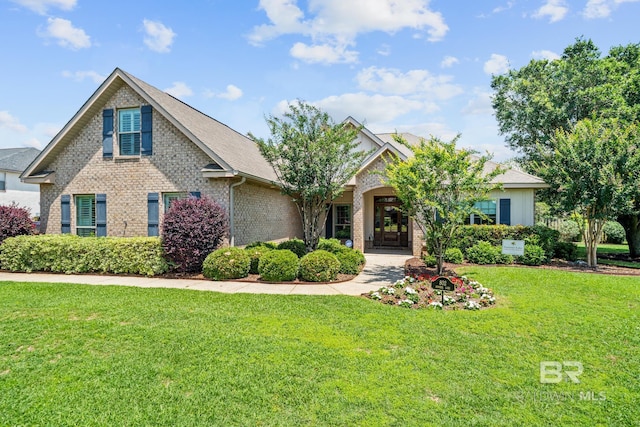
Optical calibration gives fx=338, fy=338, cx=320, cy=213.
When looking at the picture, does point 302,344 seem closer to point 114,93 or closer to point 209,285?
point 209,285

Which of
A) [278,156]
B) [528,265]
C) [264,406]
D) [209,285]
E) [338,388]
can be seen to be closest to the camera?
[264,406]

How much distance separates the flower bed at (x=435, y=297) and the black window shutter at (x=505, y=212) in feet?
26.4

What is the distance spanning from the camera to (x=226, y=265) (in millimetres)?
9672

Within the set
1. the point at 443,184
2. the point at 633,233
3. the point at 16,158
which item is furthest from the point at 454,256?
the point at 16,158

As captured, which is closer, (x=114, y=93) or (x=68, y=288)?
(x=68, y=288)

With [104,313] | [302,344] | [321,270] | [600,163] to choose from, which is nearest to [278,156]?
[321,270]

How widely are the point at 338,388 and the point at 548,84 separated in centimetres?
1912

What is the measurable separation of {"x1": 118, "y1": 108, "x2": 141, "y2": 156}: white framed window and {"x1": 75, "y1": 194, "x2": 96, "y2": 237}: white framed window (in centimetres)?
238

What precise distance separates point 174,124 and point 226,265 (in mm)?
5474

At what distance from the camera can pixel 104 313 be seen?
6.36m

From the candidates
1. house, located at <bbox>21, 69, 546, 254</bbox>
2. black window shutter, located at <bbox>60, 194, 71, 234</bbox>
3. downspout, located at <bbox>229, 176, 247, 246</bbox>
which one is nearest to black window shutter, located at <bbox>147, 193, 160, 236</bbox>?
house, located at <bbox>21, 69, 546, 254</bbox>

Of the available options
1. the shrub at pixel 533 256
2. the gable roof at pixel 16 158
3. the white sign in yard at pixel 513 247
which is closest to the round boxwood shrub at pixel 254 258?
the white sign in yard at pixel 513 247

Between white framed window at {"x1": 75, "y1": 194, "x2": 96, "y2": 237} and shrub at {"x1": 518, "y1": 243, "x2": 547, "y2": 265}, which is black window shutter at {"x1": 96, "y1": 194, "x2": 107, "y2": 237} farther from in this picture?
shrub at {"x1": 518, "y1": 243, "x2": 547, "y2": 265}

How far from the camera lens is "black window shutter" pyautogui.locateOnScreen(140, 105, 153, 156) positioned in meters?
12.3
